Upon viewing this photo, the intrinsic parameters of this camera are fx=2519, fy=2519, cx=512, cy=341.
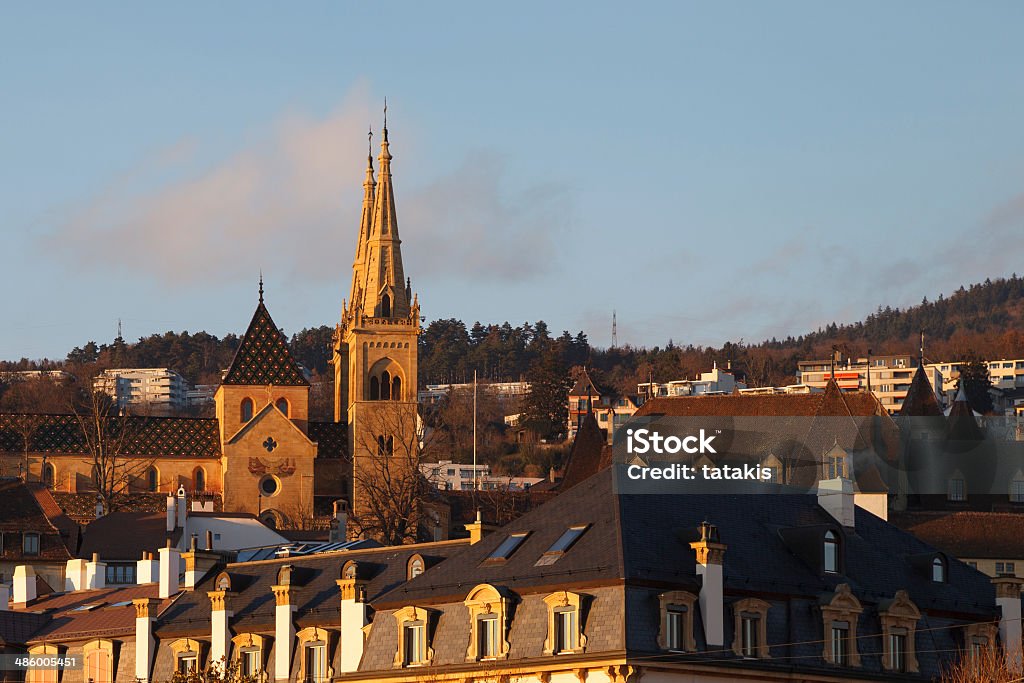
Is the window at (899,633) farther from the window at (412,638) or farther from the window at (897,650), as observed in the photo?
the window at (412,638)

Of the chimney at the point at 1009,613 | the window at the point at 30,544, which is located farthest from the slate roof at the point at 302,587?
the window at the point at 30,544

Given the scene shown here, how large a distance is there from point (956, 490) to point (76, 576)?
155ft

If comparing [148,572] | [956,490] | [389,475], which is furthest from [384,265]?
[148,572]

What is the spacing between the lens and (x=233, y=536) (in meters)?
106

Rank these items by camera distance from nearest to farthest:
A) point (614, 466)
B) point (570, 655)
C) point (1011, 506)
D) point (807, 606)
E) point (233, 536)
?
point (570, 655) → point (807, 606) → point (614, 466) → point (233, 536) → point (1011, 506)

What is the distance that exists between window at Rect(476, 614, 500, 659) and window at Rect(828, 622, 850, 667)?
6.87 meters

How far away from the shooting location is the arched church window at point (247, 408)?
15300cm

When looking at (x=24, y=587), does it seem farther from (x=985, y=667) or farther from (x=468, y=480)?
(x=468, y=480)

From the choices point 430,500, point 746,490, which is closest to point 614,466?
point 746,490

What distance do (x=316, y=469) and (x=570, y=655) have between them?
104 m

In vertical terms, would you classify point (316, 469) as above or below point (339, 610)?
above

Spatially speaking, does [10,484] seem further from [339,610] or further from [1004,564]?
[339,610]

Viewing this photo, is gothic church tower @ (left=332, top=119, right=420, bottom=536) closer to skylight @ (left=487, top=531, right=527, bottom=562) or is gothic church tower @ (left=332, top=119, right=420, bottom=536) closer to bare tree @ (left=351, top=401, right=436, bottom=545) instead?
bare tree @ (left=351, top=401, right=436, bottom=545)

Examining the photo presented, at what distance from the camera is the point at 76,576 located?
83938 millimetres
